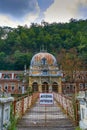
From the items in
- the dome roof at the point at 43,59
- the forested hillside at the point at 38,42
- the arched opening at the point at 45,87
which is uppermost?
the forested hillside at the point at 38,42

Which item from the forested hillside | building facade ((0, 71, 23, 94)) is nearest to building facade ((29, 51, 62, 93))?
building facade ((0, 71, 23, 94))

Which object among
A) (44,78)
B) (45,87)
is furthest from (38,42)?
(45,87)

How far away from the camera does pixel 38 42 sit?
8488 centimetres

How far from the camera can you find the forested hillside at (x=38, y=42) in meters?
73.0

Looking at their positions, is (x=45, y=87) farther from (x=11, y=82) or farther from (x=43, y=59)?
(x=11, y=82)

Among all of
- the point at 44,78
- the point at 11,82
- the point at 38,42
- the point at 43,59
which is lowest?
the point at 11,82

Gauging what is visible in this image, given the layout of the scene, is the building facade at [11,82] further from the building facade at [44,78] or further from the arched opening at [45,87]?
the arched opening at [45,87]

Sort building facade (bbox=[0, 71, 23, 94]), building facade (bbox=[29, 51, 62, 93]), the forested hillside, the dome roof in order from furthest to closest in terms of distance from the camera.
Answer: the forested hillside < the dome roof < building facade (bbox=[0, 71, 23, 94]) < building facade (bbox=[29, 51, 62, 93])

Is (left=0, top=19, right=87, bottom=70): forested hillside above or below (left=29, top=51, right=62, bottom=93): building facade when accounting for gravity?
above

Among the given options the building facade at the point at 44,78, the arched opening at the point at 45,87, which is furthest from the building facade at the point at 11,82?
the arched opening at the point at 45,87

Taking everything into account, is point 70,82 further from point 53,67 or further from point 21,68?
point 21,68

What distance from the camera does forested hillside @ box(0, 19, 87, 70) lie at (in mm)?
73031

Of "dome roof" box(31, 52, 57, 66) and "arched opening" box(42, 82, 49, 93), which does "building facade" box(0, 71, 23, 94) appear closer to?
"dome roof" box(31, 52, 57, 66)

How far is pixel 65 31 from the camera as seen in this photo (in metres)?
86.8
